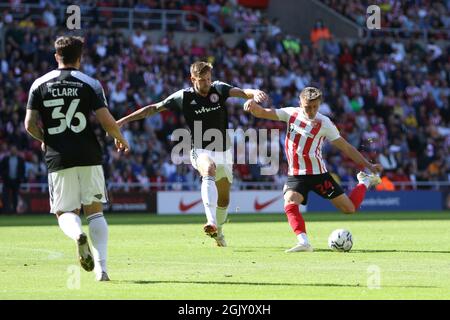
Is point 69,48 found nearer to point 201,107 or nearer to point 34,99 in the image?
point 34,99

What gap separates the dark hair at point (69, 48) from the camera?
10.8 m

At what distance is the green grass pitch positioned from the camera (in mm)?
9943

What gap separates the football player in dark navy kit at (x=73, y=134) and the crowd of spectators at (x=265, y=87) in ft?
66.1

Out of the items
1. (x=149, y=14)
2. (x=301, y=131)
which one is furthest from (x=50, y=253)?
(x=149, y=14)

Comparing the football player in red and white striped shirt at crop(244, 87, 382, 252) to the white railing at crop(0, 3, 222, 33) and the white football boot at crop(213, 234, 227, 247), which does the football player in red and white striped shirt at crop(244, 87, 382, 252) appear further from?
the white railing at crop(0, 3, 222, 33)

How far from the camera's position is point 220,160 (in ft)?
52.7

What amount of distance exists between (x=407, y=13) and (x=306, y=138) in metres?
30.7

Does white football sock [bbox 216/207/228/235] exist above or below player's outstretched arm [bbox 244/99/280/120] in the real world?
below

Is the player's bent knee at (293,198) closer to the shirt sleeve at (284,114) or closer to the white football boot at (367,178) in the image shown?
the shirt sleeve at (284,114)

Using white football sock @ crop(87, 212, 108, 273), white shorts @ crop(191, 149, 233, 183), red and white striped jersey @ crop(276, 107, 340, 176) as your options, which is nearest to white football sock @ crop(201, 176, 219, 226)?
white shorts @ crop(191, 149, 233, 183)

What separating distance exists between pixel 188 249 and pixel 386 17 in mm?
30030

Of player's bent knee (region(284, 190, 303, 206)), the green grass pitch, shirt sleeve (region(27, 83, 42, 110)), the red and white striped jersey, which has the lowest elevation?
the green grass pitch

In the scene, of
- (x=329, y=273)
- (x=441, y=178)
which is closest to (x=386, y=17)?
(x=441, y=178)
